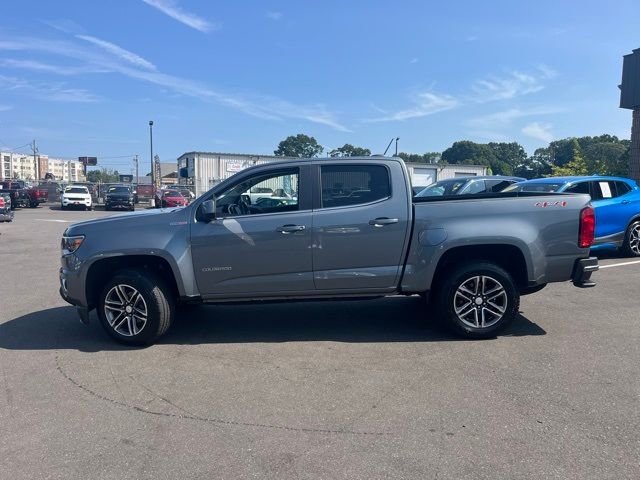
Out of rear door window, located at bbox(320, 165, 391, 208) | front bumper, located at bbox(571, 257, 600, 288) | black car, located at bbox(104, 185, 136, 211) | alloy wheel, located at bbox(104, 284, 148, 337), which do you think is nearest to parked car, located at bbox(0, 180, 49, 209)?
black car, located at bbox(104, 185, 136, 211)

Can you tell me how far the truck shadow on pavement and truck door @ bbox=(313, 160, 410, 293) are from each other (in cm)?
70

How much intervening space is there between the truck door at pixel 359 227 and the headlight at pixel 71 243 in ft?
8.25

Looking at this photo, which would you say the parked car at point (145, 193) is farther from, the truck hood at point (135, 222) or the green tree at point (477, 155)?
the green tree at point (477, 155)

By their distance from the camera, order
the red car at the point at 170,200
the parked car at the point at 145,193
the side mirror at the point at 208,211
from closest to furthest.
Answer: the side mirror at the point at 208,211 < the red car at the point at 170,200 < the parked car at the point at 145,193

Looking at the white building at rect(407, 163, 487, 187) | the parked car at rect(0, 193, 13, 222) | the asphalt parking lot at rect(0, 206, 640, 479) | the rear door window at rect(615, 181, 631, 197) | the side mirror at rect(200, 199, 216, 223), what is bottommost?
the asphalt parking lot at rect(0, 206, 640, 479)

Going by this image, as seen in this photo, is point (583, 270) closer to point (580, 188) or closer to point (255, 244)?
point (255, 244)

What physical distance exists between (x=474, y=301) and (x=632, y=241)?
23.2 feet

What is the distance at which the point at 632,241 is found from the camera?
35.2ft

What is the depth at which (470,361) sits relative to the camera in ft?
16.3

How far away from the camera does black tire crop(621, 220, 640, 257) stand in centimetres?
1065

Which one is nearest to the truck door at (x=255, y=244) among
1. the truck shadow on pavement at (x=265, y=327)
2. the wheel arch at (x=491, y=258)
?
the truck shadow on pavement at (x=265, y=327)

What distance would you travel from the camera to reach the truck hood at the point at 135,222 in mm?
5484

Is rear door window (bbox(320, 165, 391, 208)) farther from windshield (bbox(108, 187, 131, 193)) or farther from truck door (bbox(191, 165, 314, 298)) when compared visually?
windshield (bbox(108, 187, 131, 193))

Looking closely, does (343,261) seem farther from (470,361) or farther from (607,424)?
(607,424)
